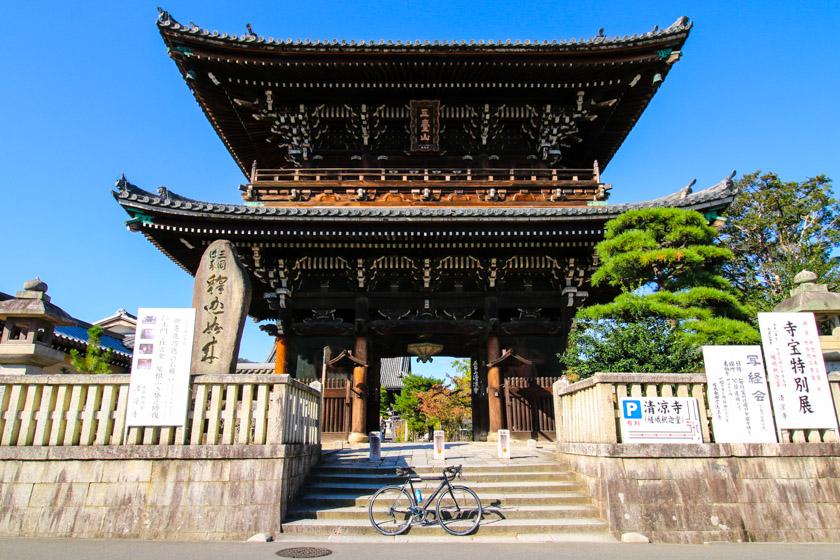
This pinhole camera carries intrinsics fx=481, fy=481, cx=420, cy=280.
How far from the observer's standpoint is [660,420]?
7.20 m

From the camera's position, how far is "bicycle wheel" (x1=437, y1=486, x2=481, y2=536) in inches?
269

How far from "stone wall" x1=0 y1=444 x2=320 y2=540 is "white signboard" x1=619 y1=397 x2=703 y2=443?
16.8 feet

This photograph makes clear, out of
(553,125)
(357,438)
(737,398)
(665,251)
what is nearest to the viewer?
(737,398)

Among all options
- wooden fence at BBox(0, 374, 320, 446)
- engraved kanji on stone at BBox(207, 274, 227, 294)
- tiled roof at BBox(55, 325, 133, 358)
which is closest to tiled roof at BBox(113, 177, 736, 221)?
engraved kanji on stone at BBox(207, 274, 227, 294)

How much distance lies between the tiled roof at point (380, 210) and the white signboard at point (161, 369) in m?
5.49

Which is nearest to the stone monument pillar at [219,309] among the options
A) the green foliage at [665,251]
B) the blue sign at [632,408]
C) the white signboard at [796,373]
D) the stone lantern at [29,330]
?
the stone lantern at [29,330]

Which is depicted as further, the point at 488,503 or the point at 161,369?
the point at 488,503

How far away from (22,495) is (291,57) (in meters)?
12.5

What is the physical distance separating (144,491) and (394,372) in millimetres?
35912

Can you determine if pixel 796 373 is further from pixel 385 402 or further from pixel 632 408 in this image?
pixel 385 402

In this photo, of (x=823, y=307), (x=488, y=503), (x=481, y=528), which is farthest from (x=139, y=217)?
(x=823, y=307)

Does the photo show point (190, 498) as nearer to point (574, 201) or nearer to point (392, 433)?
point (574, 201)

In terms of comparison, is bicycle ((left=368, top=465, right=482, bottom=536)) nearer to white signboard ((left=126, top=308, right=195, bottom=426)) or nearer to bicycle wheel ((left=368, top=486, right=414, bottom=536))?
bicycle wheel ((left=368, top=486, right=414, bottom=536))

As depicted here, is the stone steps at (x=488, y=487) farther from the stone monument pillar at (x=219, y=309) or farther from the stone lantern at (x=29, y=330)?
the stone lantern at (x=29, y=330)
